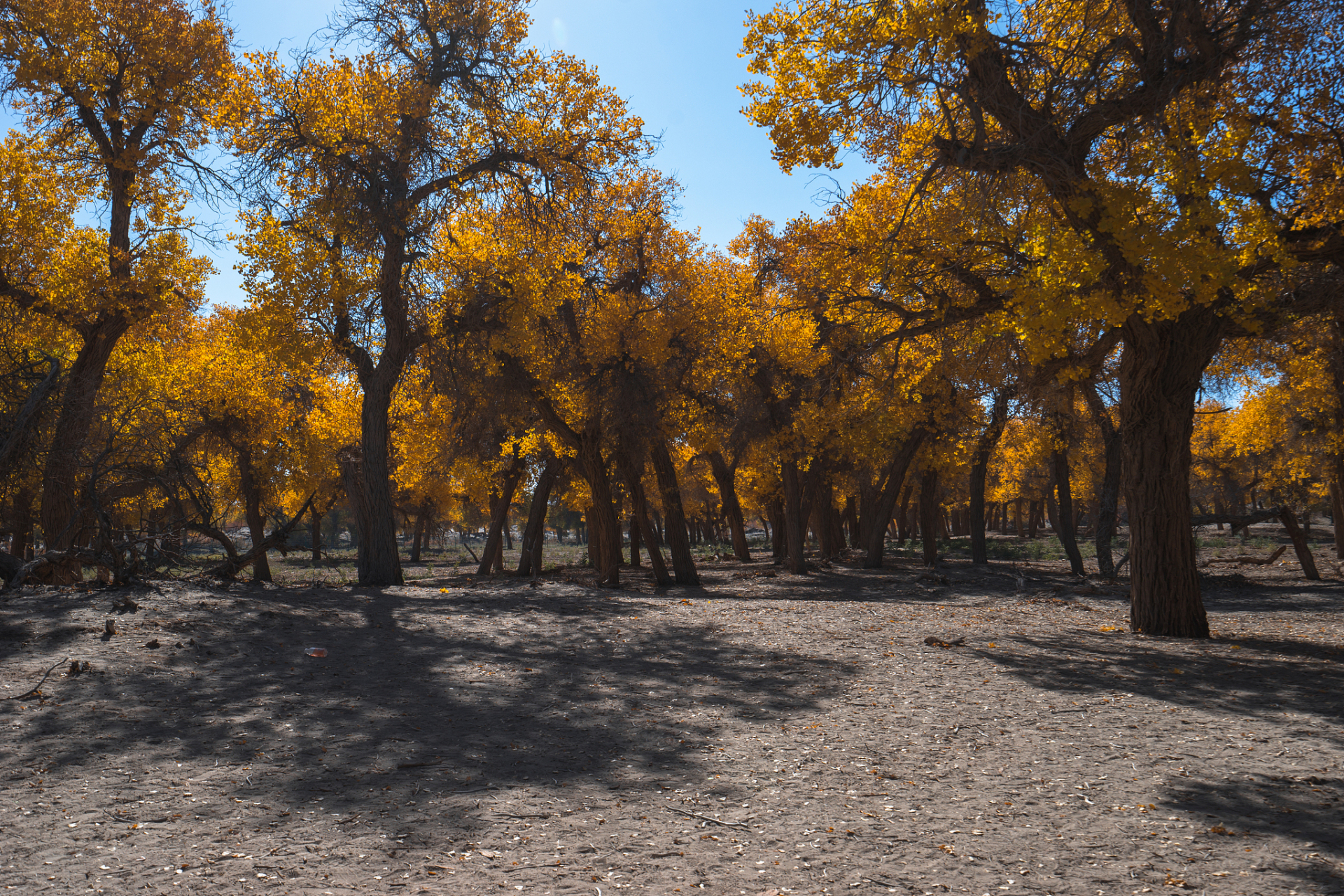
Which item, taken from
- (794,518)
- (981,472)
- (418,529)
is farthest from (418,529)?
(981,472)

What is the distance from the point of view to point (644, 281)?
17234mm

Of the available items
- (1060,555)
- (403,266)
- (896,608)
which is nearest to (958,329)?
(896,608)

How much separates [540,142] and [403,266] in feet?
10.9

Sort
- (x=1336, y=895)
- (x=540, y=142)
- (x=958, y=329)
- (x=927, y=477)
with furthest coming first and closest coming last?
(x=927, y=477) → (x=540, y=142) → (x=958, y=329) → (x=1336, y=895)

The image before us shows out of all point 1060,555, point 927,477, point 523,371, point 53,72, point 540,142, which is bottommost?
point 1060,555

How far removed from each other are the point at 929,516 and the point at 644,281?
1231cm

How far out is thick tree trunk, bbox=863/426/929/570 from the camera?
67.9ft

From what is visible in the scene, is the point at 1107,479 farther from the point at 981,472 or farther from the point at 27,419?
the point at 27,419

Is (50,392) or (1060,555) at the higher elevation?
(50,392)

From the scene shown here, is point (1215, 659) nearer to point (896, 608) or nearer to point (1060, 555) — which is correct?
point (896, 608)

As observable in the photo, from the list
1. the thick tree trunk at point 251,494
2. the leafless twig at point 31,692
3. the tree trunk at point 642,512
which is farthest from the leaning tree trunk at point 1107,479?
the thick tree trunk at point 251,494

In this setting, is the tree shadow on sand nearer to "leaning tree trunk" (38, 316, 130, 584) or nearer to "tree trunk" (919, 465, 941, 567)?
"leaning tree trunk" (38, 316, 130, 584)

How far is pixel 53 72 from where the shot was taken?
12562mm

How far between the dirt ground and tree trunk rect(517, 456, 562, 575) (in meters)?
11.3
